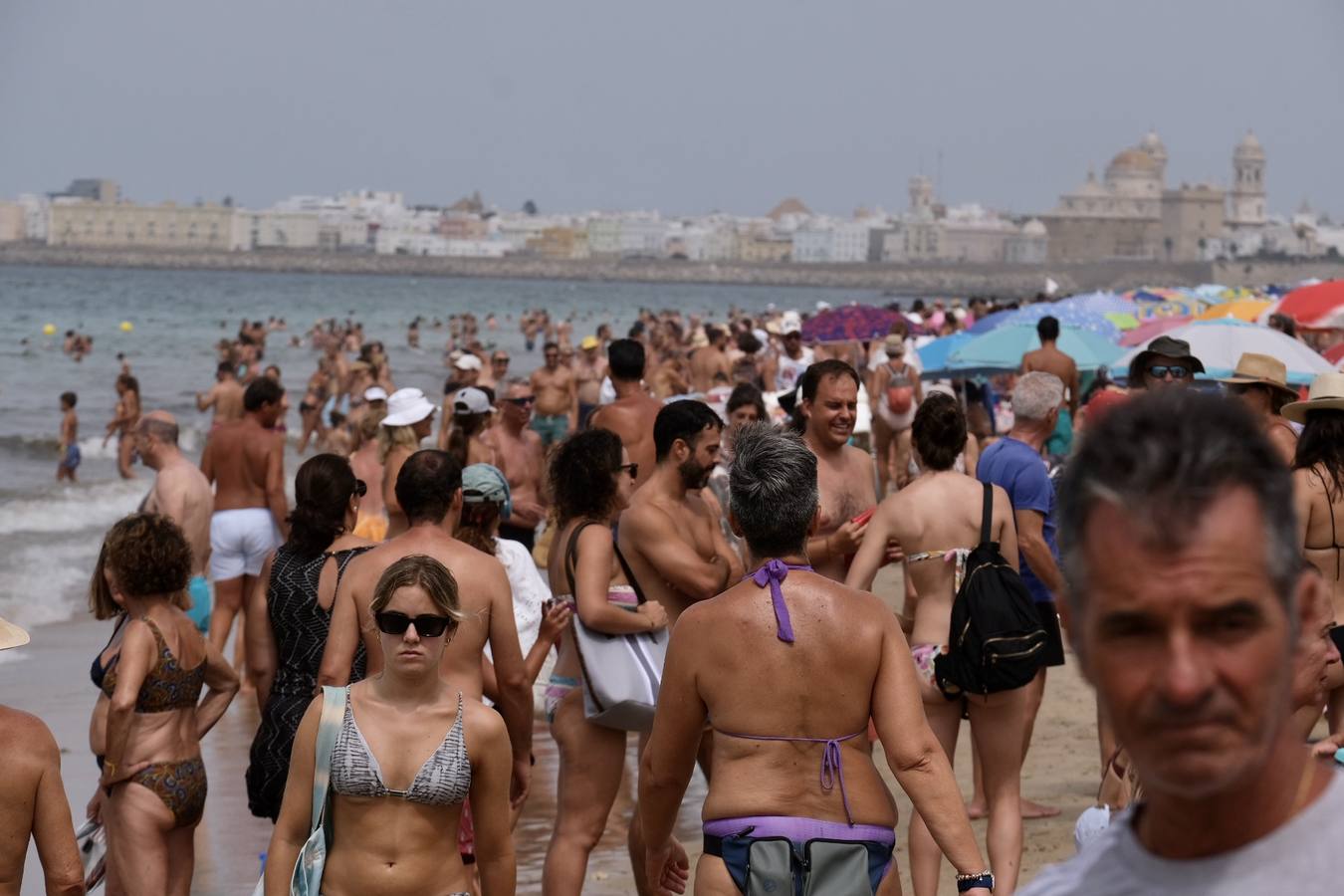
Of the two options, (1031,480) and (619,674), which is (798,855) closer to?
(619,674)

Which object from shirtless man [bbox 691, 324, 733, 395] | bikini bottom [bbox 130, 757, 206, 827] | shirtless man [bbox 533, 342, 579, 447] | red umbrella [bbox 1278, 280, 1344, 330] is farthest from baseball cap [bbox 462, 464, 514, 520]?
shirtless man [bbox 691, 324, 733, 395]

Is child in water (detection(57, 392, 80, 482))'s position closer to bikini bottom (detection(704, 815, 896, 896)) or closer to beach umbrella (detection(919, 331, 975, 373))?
beach umbrella (detection(919, 331, 975, 373))

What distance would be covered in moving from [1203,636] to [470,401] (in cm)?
687

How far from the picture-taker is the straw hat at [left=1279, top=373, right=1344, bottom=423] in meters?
5.04

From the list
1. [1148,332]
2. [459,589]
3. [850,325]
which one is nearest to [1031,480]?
[459,589]

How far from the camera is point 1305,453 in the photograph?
16.7ft

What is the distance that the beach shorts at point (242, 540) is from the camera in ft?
29.7

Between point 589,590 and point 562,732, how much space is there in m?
0.45

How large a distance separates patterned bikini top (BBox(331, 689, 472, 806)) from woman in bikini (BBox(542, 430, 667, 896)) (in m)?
1.20

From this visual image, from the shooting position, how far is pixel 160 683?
16.3 feet

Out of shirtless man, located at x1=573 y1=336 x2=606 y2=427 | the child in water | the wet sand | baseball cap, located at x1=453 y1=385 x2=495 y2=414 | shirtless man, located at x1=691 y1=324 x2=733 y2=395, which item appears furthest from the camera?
the child in water

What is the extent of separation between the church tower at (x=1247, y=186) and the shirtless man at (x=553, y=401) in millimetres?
184289

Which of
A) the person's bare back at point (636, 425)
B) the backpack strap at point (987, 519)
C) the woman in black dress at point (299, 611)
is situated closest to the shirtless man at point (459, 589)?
the woman in black dress at point (299, 611)

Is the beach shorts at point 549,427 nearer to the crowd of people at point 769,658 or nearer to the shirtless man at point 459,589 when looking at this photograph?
the crowd of people at point 769,658
